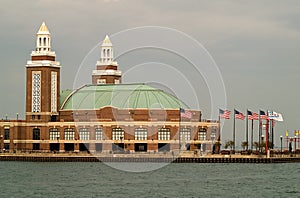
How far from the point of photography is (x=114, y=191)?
113 metres

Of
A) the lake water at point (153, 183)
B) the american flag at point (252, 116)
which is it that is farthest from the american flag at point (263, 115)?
the lake water at point (153, 183)

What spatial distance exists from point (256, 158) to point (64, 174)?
187 ft

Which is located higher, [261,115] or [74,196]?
[261,115]

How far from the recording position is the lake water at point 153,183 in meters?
111

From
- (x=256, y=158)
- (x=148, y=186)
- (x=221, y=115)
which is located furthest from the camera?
(x=256, y=158)

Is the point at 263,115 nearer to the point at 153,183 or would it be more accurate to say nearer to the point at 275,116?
the point at 275,116

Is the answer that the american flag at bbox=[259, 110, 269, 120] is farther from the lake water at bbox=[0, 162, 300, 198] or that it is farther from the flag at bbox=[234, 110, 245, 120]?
the lake water at bbox=[0, 162, 300, 198]

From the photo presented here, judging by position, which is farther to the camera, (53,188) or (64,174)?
(64,174)

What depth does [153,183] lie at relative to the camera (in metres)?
127

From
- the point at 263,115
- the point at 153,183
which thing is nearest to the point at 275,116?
the point at 263,115

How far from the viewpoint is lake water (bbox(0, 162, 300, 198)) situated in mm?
111062

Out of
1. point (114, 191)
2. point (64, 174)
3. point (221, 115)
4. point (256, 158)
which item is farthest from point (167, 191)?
point (256, 158)

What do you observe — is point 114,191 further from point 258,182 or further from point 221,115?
point 221,115

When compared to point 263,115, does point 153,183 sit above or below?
below
